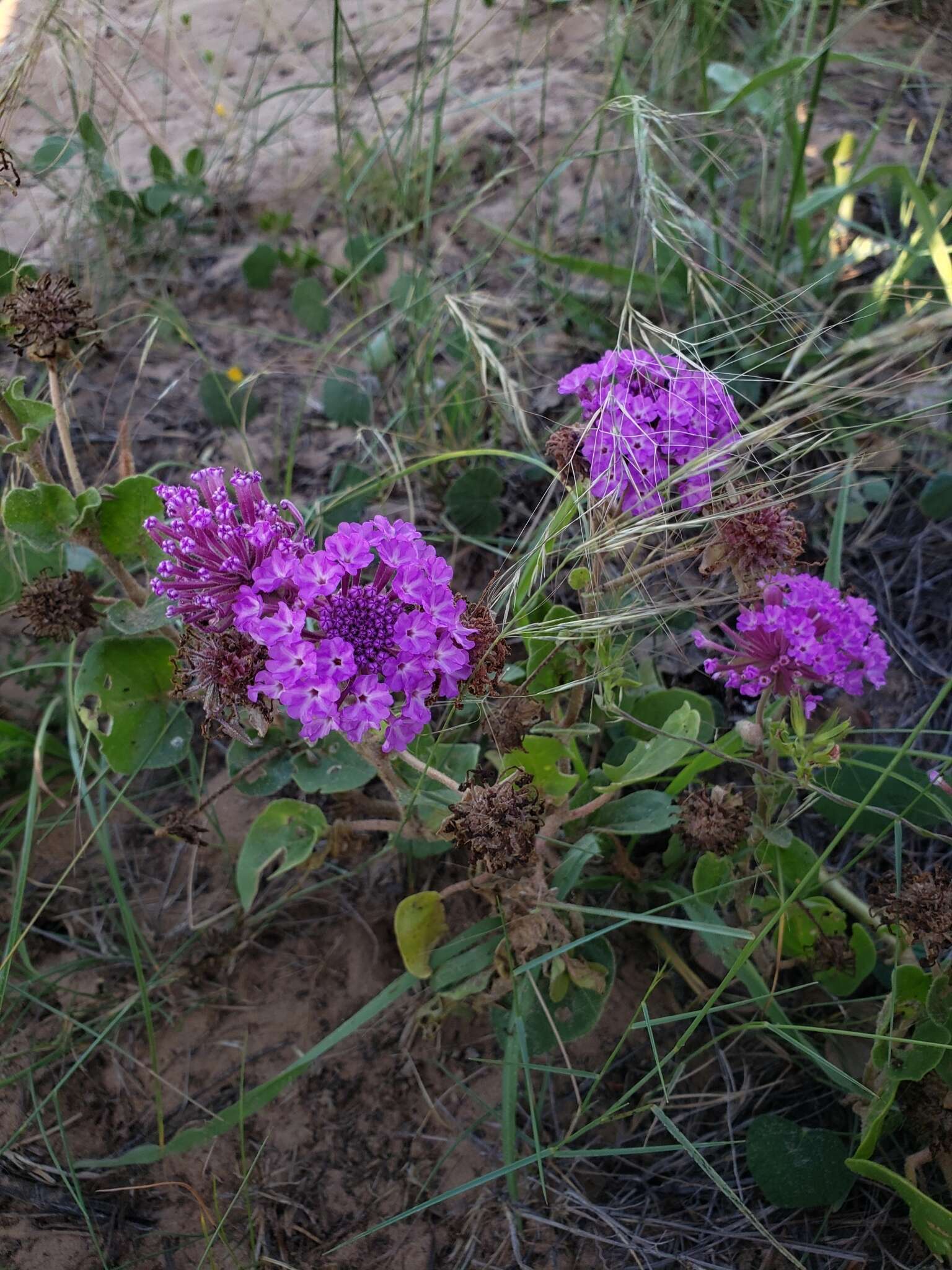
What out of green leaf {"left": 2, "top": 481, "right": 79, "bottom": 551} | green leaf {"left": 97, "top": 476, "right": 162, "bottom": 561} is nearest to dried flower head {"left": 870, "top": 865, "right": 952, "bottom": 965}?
green leaf {"left": 97, "top": 476, "right": 162, "bottom": 561}

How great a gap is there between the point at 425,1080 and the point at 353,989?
0.26 metres

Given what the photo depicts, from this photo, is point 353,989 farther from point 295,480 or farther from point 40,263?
point 40,263

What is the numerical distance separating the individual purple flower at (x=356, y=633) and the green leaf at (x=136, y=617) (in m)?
0.42

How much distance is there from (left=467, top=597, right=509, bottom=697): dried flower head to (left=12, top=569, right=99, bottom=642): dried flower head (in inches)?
33.7

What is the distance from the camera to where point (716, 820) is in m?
1.83

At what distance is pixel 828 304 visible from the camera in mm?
3320

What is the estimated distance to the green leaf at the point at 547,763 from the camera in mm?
1953

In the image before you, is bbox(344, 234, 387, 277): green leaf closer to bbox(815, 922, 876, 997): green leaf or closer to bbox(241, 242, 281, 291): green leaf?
bbox(241, 242, 281, 291): green leaf

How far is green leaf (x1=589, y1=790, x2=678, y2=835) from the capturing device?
77.6 inches

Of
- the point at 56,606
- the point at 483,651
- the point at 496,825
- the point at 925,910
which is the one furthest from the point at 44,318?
the point at 925,910

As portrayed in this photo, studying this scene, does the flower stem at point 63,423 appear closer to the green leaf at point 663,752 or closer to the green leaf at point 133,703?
the green leaf at point 133,703

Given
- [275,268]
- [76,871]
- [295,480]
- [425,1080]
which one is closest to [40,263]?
[275,268]

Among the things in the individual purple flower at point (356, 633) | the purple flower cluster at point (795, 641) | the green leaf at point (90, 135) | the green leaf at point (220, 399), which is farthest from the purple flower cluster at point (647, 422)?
the green leaf at point (90, 135)

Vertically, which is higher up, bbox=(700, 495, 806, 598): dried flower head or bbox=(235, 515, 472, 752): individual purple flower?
bbox=(235, 515, 472, 752): individual purple flower
